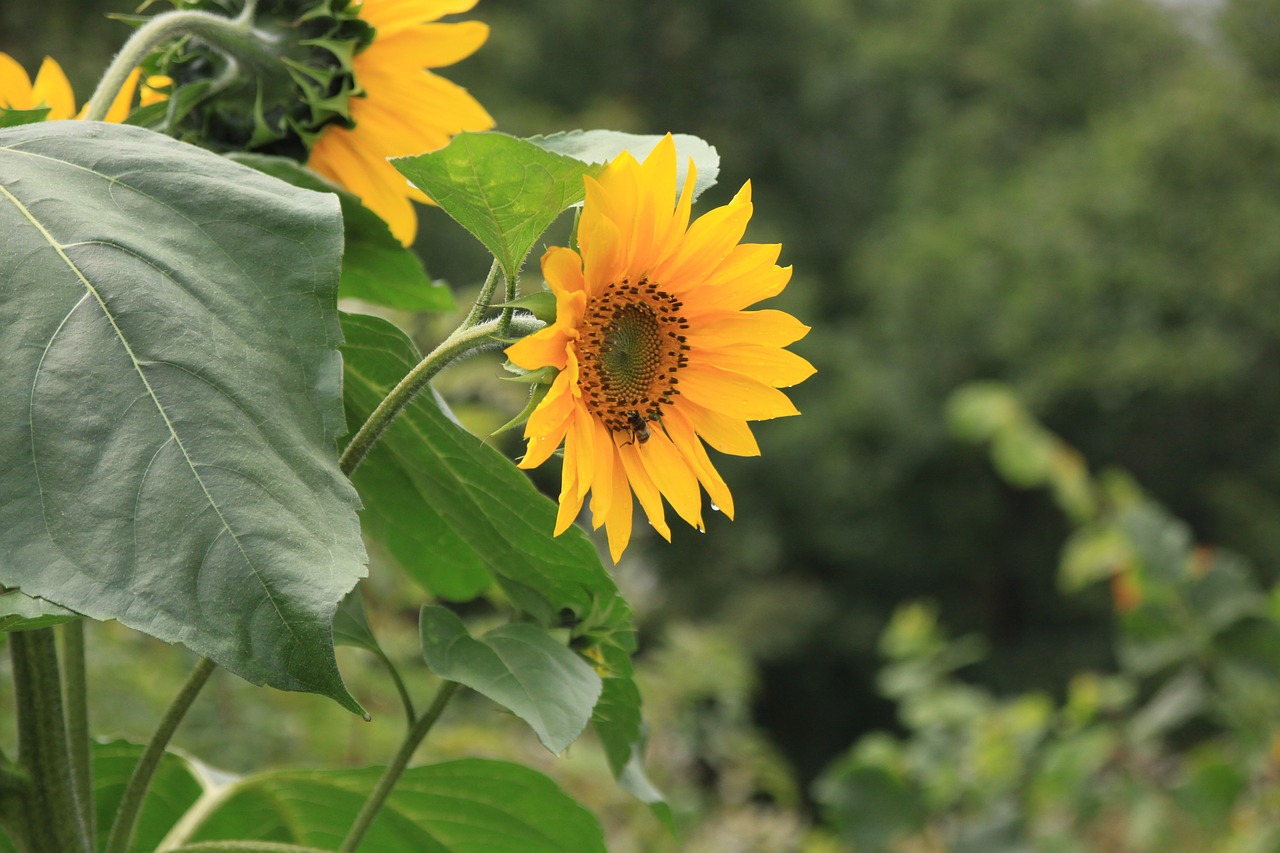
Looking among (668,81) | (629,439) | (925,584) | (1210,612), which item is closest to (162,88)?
(629,439)

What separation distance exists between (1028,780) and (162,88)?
2.02m

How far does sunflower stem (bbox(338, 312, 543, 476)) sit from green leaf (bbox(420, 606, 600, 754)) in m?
0.05

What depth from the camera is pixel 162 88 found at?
0.40 metres

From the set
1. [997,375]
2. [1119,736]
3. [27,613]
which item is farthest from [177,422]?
[997,375]

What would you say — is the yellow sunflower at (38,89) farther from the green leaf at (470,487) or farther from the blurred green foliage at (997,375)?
the blurred green foliage at (997,375)

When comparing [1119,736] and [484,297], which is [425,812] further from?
[1119,736]


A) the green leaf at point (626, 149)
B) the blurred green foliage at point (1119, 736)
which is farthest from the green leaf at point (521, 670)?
the blurred green foliage at point (1119, 736)

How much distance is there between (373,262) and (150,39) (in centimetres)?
9

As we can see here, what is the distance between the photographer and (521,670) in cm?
31

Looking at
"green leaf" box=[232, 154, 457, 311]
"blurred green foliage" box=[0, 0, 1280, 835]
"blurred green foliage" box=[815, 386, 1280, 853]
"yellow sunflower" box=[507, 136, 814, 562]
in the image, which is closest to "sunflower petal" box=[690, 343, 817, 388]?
"yellow sunflower" box=[507, 136, 814, 562]

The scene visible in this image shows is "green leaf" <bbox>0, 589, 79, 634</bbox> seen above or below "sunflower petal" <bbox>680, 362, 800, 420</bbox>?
below

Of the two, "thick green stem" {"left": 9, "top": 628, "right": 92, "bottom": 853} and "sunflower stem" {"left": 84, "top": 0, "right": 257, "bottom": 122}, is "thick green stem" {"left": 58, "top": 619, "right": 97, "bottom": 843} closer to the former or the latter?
"thick green stem" {"left": 9, "top": 628, "right": 92, "bottom": 853}

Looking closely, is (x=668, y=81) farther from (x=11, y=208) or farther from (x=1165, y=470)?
(x=11, y=208)

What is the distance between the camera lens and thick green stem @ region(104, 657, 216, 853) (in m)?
0.29
